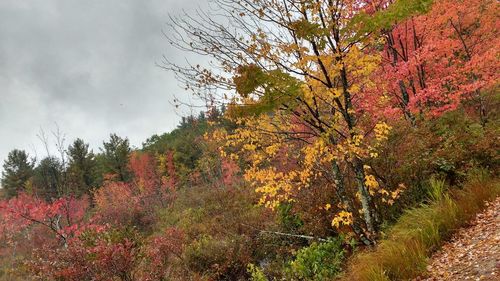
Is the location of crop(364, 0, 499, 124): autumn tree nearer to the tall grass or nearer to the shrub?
the tall grass

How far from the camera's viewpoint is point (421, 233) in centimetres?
539

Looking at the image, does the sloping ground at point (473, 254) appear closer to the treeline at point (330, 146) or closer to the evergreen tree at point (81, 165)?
the treeline at point (330, 146)

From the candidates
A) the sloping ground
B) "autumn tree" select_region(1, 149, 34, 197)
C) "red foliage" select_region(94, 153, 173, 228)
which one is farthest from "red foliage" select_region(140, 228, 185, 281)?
"autumn tree" select_region(1, 149, 34, 197)

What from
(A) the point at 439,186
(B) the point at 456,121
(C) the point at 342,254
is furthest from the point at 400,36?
(C) the point at 342,254

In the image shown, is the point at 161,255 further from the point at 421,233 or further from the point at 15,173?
the point at 15,173

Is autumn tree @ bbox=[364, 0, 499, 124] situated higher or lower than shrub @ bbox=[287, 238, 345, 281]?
higher

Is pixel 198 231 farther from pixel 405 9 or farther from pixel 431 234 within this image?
pixel 405 9

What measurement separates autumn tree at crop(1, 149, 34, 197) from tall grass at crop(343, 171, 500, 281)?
174ft

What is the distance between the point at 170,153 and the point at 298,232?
35.5 m

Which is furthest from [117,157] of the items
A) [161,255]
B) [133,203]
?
[161,255]

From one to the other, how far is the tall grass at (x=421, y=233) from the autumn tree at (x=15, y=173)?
53.0 meters

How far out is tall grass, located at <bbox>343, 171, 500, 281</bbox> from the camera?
16.1ft

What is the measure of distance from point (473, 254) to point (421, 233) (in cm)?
87

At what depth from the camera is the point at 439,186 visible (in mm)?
6691
